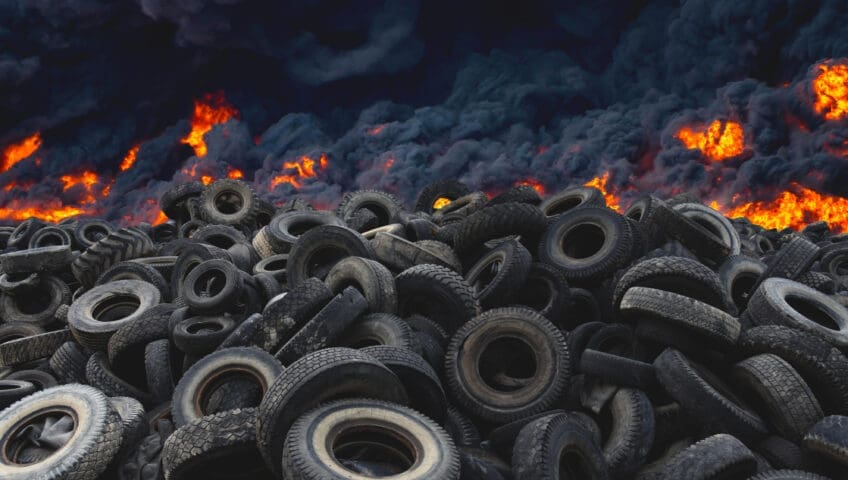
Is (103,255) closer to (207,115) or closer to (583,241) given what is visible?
(583,241)

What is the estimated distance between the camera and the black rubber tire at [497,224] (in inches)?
279

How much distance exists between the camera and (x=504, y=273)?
→ 6176 mm

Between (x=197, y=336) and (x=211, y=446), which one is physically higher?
(x=211, y=446)

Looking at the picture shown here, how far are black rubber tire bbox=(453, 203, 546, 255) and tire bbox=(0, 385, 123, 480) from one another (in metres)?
4.45

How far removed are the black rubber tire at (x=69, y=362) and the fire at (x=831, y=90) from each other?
33.0 meters

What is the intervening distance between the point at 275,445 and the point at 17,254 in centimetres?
739

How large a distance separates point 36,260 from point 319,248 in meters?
4.84

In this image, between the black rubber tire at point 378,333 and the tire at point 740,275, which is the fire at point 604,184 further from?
the black rubber tire at point 378,333

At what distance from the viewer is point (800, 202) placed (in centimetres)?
2759

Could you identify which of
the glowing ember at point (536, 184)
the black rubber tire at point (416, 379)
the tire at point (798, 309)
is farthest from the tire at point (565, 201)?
the glowing ember at point (536, 184)

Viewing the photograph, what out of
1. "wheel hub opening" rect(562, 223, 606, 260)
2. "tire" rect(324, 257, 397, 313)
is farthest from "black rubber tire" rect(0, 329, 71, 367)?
"wheel hub opening" rect(562, 223, 606, 260)

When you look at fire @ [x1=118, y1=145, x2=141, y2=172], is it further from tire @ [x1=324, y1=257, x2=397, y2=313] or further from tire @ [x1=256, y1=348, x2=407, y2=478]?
tire @ [x1=256, y1=348, x2=407, y2=478]

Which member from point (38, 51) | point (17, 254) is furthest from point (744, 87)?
point (38, 51)

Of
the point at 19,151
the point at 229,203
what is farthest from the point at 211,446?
the point at 19,151
